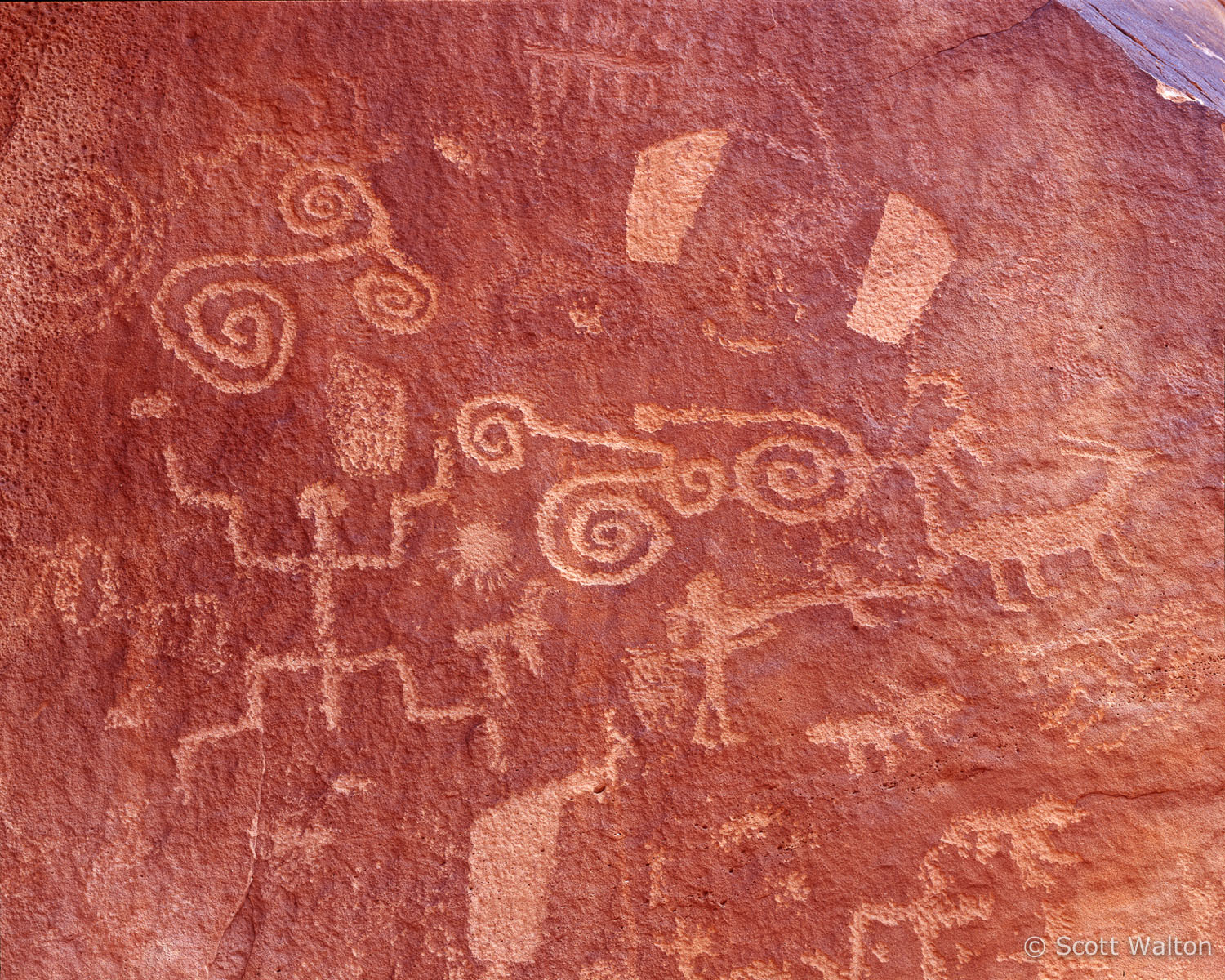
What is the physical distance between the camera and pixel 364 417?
1.86 meters

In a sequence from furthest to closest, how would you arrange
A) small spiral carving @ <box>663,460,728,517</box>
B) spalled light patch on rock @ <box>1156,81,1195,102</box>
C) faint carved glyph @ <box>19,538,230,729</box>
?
spalled light patch on rock @ <box>1156,81,1195,102</box> < small spiral carving @ <box>663,460,728,517</box> < faint carved glyph @ <box>19,538,230,729</box>

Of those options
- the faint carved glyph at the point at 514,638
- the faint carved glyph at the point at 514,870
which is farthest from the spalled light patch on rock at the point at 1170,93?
the faint carved glyph at the point at 514,870

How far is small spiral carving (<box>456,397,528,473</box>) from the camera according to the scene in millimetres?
1877

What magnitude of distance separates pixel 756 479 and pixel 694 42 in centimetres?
88

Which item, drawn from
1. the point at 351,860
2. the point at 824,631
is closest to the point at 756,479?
the point at 824,631

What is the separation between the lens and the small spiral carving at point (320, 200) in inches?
73.9

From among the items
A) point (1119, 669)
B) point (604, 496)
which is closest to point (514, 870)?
point (604, 496)

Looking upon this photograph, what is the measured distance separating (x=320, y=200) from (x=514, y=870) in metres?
1.31

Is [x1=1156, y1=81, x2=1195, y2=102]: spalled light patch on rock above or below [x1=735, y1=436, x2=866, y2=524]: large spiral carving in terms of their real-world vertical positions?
above

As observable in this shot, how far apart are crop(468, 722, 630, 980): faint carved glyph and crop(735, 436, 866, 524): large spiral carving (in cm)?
61

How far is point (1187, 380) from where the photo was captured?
6.44 ft

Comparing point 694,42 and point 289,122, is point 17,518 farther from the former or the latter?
point 694,42

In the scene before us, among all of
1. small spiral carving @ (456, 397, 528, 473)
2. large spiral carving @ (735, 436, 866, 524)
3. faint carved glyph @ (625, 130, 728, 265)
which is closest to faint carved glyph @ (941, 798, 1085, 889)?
large spiral carving @ (735, 436, 866, 524)

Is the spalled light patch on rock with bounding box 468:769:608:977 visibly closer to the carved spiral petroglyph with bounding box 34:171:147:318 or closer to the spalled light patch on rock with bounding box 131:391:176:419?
the spalled light patch on rock with bounding box 131:391:176:419
